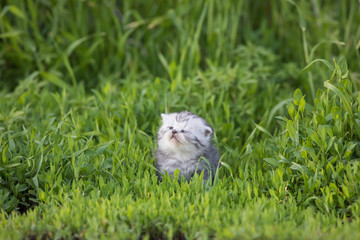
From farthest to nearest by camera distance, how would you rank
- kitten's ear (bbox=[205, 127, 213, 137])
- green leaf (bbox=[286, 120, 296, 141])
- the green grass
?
kitten's ear (bbox=[205, 127, 213, 137])
green leaf (bbox=[286, 120, 296, 141])
the green grass

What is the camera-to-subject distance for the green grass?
3398mm

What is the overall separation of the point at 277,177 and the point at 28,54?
14.5 ft

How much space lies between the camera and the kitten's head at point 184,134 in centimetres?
445

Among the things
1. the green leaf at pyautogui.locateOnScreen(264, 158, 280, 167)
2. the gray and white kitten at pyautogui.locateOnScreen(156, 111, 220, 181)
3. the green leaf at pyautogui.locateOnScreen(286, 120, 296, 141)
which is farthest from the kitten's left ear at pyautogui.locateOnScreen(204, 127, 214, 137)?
the green leaf at pyautogui.locateOnScreen(286, 120, 296, 141)

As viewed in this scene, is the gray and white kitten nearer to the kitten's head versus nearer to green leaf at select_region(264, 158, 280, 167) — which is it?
the kitten's head

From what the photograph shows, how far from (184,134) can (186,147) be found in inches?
5.3

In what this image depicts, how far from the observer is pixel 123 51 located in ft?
22.5

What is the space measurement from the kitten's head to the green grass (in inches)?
10.3

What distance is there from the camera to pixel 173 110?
5.48m

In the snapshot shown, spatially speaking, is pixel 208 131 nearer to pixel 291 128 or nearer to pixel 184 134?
pixel 184 134

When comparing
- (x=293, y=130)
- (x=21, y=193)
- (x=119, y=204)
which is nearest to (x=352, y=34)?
(x=293, y=130)

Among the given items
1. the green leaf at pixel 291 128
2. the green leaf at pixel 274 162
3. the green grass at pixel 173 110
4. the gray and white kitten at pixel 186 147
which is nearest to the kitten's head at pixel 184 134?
the gray and white kitten at pixel 186 147

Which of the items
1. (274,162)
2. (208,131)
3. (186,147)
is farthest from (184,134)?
(274,162)

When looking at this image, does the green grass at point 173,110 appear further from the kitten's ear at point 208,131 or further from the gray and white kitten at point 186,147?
the kitten's ear at point 208,131
